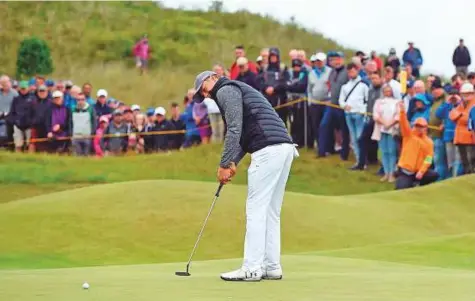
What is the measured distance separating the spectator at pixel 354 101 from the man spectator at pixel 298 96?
1.44 metres

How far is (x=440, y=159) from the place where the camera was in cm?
2312

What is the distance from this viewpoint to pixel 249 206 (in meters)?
10.7

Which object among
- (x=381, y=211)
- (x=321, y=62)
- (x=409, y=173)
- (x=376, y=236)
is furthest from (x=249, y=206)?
(x=321, y=62)

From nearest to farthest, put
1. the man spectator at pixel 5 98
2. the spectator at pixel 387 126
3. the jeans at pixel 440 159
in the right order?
the jeans at pixel 440 159 → the spectator at pixel 387 126 → the man spectator at pixel 5 98

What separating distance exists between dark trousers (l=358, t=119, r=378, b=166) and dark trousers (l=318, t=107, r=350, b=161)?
491mm

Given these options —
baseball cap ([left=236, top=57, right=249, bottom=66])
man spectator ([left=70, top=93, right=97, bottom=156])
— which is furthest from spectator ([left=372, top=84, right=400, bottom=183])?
man spectator ([left=70, top=93, right=97, bottom=156])

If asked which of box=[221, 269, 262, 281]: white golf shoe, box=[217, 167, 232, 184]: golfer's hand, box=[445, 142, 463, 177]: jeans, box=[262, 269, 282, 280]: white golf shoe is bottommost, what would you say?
box=[445, 142, 463, 177]: jeans

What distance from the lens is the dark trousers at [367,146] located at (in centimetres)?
2444

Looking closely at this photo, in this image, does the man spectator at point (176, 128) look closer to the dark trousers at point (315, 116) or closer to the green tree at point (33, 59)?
the dark trousers at point (315, 116)

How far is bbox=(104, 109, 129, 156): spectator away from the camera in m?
28.5

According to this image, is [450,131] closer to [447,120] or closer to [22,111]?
[447,120]

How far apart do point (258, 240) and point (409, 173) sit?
38.4 ft

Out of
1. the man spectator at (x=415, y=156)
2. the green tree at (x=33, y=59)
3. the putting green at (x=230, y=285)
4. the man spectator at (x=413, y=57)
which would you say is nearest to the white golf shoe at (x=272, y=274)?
the putting green at (x=230, y=285)

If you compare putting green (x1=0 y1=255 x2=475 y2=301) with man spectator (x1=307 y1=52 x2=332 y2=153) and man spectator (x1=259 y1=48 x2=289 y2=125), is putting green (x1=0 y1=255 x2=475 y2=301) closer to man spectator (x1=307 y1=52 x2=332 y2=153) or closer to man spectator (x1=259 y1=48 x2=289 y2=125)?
man spectator (x1=307 y1=52 x2=332 y2=153)
